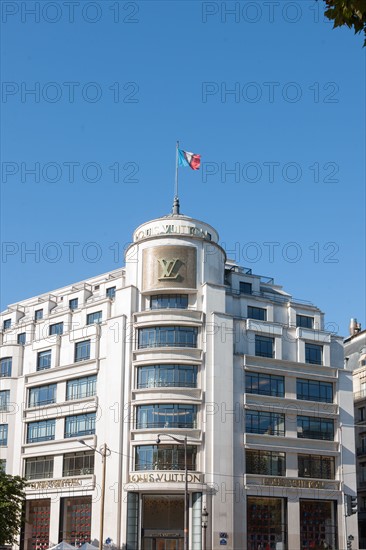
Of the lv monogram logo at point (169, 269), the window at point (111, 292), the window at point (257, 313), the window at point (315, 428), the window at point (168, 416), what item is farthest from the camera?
the window at point (111, 292)

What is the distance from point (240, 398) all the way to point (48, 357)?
19855 millimetres

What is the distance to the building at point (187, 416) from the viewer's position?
63.0 m

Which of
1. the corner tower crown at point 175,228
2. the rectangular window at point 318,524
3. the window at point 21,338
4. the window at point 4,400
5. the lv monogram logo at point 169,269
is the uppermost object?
the corner tower crown at point 175,228

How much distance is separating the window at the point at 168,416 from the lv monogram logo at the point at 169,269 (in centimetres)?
1073

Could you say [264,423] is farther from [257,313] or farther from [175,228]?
[175,228]

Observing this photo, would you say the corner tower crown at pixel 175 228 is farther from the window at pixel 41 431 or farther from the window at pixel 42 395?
the window at pixel 41 431

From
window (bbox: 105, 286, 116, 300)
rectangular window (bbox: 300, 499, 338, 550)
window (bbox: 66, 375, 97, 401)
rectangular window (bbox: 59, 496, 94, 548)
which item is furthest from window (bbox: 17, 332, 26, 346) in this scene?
rectangular window (bbox: 300, 499, 338, 550)

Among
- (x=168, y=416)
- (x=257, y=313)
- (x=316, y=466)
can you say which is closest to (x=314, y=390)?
(x=316, y=466)

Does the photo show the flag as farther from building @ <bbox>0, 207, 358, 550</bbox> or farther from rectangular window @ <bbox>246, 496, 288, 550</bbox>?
rectangular window @ <bbox>246, 496, 288, 550</bbox>

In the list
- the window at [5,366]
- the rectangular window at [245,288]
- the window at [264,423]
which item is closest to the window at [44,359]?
the window at [5,366]

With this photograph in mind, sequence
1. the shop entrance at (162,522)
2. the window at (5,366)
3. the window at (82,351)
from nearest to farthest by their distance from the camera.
Result: 1. the shop entrance at (162,522)
2. the window at (82,351)
3. the window at (5,366)

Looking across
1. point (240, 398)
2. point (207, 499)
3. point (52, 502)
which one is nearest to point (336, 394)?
point (240, 398)

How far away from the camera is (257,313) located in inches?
2852

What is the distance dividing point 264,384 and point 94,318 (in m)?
16.9
